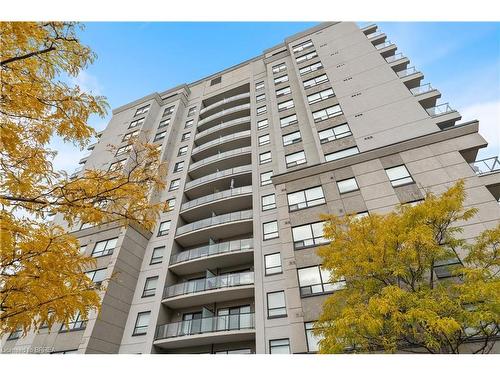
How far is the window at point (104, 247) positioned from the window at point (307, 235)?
1245cm

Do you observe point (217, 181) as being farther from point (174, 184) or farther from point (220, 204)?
point (174, 184)

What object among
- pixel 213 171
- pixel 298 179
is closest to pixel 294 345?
pixel 298 179

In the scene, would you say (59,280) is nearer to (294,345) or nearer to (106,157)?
(294,345)

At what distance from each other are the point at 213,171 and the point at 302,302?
14968 mm

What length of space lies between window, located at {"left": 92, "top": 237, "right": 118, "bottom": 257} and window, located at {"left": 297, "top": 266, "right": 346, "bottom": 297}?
13.0 m

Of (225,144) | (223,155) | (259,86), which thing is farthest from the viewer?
(259,86)

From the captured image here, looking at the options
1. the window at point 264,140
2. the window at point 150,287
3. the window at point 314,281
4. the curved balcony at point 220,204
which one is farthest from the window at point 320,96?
the window at point 150,287

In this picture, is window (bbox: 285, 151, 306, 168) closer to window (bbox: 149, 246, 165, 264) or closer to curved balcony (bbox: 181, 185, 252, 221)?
curved balcony (bbox: 181, 185, 252, 221)

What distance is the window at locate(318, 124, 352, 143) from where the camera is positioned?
18477mm

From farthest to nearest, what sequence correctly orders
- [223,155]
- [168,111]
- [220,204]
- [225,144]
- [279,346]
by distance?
[168,111]
[225,144]
[223,155]
[220,204]
[279,346]

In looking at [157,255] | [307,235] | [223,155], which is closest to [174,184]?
[223,155]

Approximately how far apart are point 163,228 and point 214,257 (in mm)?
5609

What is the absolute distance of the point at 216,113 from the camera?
3041 cm

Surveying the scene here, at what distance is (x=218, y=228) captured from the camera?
62.3 ft
